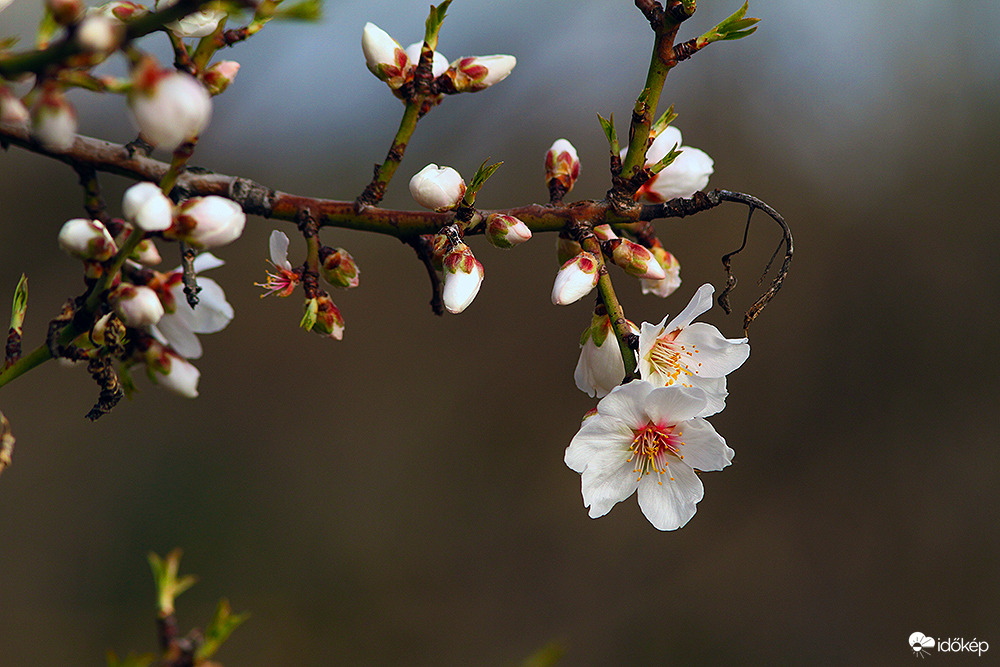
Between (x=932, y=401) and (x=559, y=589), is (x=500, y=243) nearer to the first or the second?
(x=559, y=589)

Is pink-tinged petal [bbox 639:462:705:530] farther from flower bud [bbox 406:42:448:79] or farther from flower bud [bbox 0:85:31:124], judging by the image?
flower bud [bbox 0:85:31:124]

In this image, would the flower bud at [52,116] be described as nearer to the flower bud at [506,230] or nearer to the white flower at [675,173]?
the flower bud at [506,230]

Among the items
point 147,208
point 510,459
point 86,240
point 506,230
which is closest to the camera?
point 147,208

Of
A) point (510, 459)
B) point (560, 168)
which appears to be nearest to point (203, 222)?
point (560, 168)

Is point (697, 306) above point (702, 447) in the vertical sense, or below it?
above

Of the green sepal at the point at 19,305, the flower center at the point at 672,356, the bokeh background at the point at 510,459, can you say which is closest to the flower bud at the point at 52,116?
the green sepal at the point at 19,305

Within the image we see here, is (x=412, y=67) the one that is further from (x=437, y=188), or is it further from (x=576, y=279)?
(x=576, y=279)
